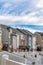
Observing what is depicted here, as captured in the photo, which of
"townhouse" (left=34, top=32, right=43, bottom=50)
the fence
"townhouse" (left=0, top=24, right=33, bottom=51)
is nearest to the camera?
the fence

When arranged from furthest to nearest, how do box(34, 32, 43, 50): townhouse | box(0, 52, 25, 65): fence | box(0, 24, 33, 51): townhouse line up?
box(34, 32, 43, 50): townhouse, box(0, 24, 33, 51): townhouse, box(0, 52, 25, 65): fence

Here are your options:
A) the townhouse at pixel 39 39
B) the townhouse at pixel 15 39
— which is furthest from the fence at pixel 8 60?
the townhouse at pixel 39 39

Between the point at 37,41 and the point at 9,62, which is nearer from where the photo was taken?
the point at 9,62

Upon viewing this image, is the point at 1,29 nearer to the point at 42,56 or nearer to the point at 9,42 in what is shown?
the point at 9,42

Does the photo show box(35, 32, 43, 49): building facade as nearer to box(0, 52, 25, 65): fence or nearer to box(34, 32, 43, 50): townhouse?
box(34, 32, 43, 50): townhouse

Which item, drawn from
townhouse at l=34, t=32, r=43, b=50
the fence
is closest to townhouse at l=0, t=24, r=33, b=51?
townhouse at l=34, t=32, r=43, b=50

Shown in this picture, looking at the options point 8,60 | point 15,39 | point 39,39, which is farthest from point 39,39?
point 8,60

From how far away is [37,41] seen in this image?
18.8ft

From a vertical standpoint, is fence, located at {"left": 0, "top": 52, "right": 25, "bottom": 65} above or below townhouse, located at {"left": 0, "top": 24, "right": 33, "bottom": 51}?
below

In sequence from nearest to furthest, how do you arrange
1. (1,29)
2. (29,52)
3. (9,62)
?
(9,62)
(1,29)
(29,52)

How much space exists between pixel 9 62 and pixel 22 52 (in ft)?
7.79

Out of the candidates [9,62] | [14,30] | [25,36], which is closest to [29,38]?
[25,36]

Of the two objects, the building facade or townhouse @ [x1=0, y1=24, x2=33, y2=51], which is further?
the building facade

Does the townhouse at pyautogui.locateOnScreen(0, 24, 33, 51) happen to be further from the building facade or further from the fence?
the fence
